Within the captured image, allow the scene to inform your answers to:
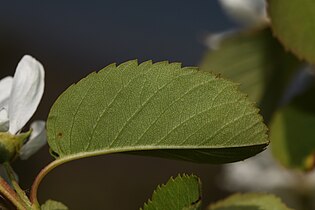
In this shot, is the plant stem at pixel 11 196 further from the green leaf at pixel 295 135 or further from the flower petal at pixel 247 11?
the flower petal at pixel 247 11

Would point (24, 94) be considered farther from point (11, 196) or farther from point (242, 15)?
point (242, 15)

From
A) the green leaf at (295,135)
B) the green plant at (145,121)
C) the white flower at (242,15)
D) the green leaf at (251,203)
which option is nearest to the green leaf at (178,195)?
the green plant at (145,121)

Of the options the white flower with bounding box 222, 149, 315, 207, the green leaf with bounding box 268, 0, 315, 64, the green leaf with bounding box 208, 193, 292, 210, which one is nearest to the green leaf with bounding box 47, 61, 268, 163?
the green leaf with bounding box 208, 193, 292, 210

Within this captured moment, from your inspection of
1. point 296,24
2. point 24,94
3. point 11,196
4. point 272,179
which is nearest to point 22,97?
point 24,94

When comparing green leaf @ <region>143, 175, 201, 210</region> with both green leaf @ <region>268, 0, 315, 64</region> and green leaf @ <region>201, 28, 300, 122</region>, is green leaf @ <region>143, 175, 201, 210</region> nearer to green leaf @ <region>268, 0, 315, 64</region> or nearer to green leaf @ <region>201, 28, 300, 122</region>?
green leaf @ <region>268, 0, 315, 64</region>

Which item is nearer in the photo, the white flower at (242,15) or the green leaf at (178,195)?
the green leaf at (178,195)

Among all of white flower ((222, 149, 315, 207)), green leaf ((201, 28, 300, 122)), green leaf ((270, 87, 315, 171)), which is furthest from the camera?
white flower ((222, 149, 315, 207))

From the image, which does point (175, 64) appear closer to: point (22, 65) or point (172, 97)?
point (172, 97)

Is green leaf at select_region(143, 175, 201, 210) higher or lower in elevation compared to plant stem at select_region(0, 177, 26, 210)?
higher

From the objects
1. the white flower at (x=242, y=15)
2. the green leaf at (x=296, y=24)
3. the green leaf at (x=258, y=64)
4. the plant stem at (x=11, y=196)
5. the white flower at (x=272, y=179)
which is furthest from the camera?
the white flower at (x=272, y=179)
